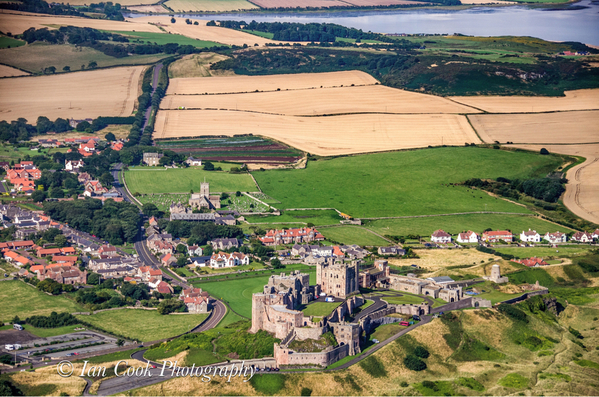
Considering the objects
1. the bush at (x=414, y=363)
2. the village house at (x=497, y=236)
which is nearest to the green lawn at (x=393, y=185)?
the village house at (x=497, y=236)

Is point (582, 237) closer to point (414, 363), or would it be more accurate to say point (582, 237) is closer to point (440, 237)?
point (440, 237)

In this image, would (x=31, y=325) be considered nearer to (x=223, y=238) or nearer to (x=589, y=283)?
(x=223, y=238)

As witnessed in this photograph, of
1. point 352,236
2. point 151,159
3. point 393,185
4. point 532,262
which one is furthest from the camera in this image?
point 151,159

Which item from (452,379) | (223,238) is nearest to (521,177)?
(223,238)

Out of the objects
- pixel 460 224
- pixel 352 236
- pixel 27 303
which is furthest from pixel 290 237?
pixel 27 303

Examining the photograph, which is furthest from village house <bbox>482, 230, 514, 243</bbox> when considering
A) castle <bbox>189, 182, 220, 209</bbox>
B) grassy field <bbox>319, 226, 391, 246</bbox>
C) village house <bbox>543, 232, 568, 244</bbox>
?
castle <bbox>189, 182, 220, 209</bbox>

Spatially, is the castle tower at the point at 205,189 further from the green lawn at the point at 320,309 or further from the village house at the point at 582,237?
the village house at the point at 582,237

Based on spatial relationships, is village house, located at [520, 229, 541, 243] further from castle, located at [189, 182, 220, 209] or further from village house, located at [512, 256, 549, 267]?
castle, located at [189, 182, 220, 209]
